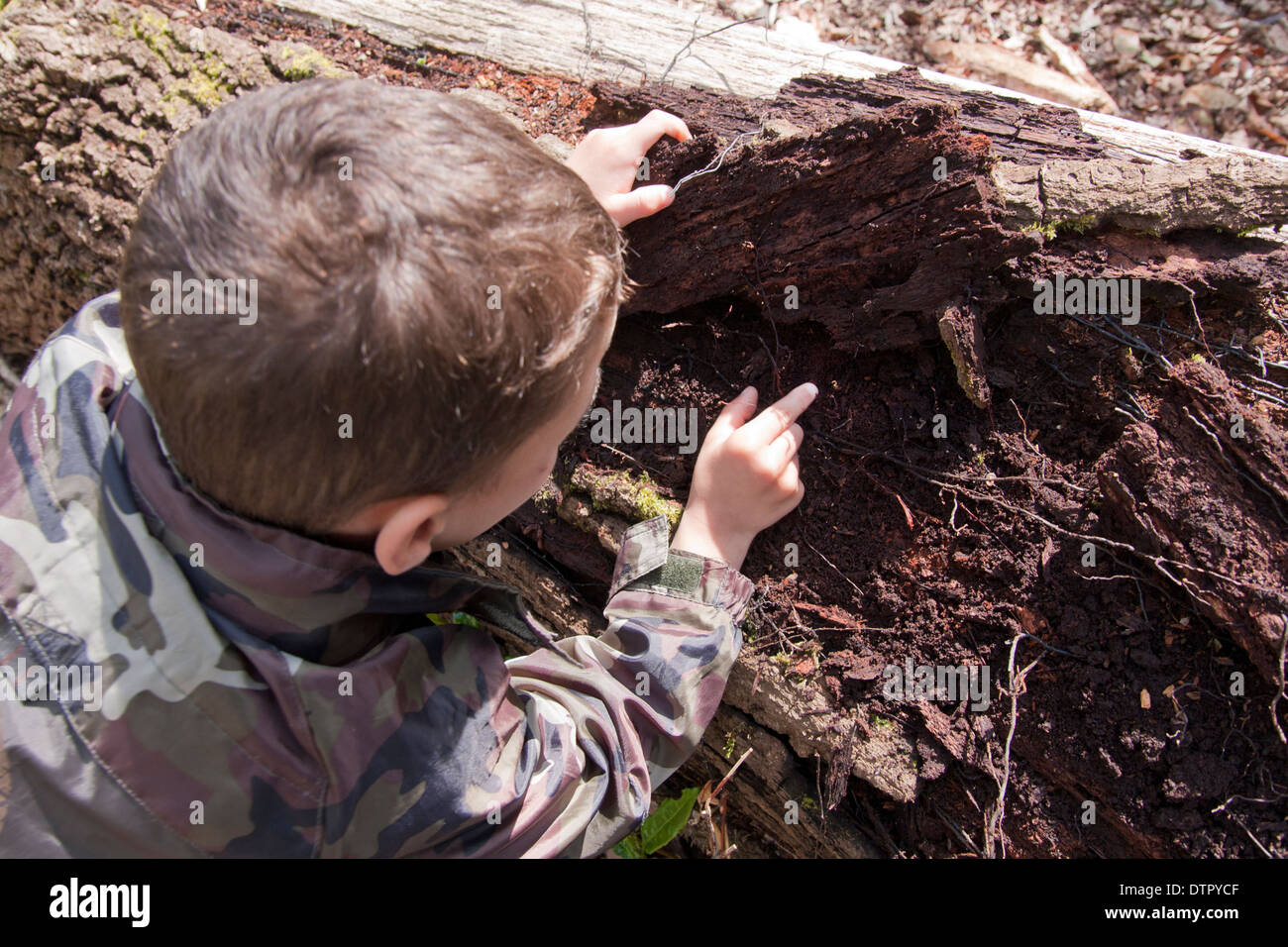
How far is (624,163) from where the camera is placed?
2.57 meters

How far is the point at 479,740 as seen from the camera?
192 cm

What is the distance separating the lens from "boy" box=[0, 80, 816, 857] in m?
1.40

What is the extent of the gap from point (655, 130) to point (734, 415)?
0.99 metres

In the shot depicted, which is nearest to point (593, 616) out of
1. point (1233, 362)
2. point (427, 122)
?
point (427, 122)

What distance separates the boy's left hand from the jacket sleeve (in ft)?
3.28

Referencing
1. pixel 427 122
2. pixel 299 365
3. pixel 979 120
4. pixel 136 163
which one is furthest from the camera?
pixel 136 163

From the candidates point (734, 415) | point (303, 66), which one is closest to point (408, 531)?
point (734, 415)

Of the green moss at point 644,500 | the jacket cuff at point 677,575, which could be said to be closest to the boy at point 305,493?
the jacket cuff at point 677,575

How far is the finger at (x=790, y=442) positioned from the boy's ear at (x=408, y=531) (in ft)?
3.58

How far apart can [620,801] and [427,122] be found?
171 centimetres

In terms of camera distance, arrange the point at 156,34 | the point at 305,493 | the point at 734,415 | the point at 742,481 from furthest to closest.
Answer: the point at 156,34
the point at 734,415
the point at 742,481
the point at 305,493

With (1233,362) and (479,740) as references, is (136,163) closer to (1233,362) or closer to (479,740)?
(479,740)

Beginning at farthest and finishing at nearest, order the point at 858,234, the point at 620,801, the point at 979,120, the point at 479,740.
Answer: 1. the point at 979,120
2. the point at 858,234
3. the point at 620,801
4. the point at 479,740

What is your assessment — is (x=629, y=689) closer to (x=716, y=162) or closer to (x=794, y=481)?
(x=794, y=481)
